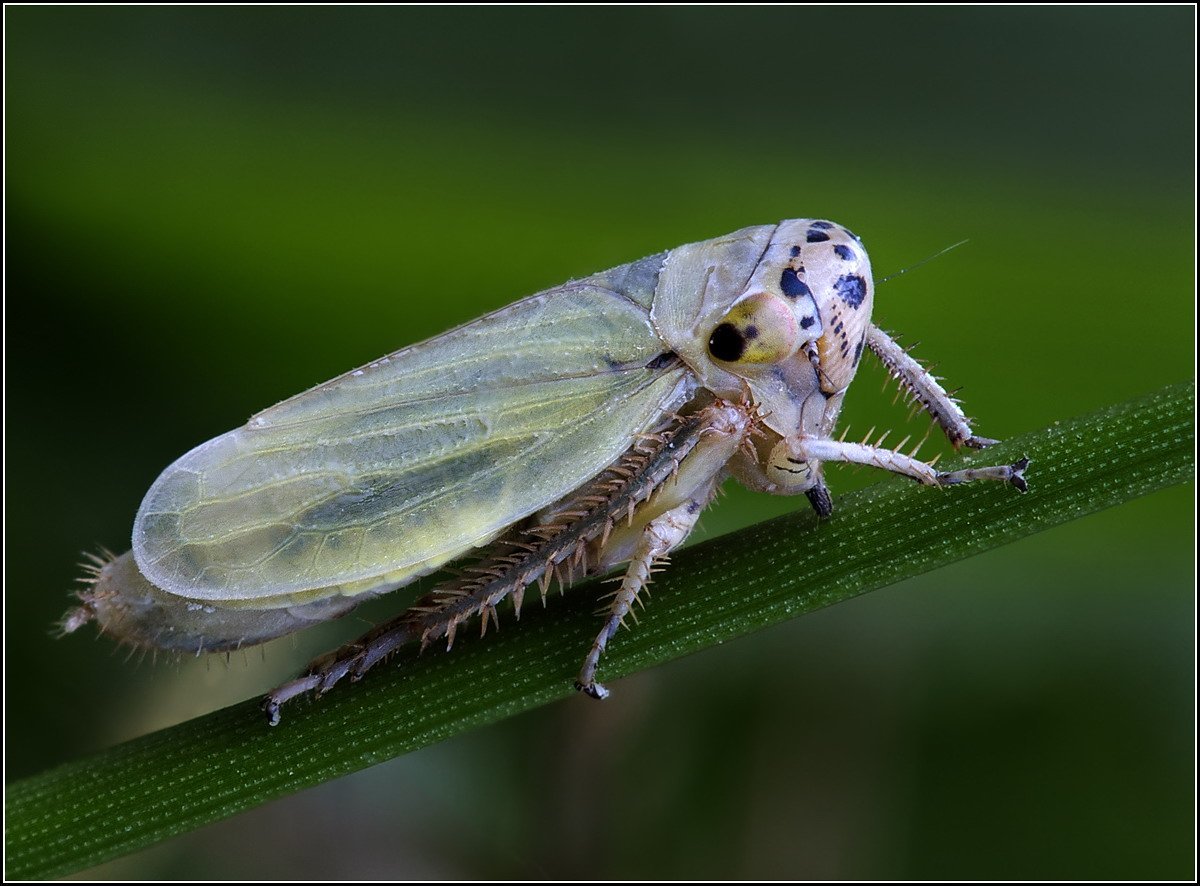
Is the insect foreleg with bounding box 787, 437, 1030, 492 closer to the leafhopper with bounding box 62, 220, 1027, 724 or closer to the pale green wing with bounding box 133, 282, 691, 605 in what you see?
the leafhopper with bounding box 62, 220, 1027, 724

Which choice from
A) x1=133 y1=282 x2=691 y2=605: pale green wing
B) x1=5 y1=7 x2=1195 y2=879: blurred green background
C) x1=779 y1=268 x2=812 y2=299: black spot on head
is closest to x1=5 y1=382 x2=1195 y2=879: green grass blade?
x1=133 y1=282 x2=691 y2=605: pale green wing

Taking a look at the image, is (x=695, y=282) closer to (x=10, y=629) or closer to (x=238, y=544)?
(x=238, y=544)

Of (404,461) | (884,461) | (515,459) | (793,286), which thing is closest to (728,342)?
(793,286)

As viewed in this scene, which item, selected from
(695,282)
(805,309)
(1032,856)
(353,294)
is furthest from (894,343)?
(1032,856)

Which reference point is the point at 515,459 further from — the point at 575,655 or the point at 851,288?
the point at 851,288

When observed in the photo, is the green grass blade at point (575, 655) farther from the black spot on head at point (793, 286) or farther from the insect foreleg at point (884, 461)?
the black spot on head at point (793, 286)

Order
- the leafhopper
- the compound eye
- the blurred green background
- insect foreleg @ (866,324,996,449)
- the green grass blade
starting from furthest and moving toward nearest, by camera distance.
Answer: the blurred green background → insect foreleg @ (866,324,996,449) → the compound eye → the leafhopper → the green grass blade
